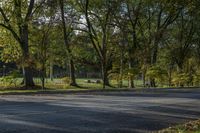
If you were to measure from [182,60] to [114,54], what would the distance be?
44.3 ft

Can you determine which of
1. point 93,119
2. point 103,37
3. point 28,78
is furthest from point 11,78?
point 93,119

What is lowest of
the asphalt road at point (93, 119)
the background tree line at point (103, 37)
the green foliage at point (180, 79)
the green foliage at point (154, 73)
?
the asphalt road at point (93, 119)

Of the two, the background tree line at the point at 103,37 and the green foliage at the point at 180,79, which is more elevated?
the background tree line at the point at 103,37

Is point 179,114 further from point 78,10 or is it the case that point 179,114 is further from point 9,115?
point 78,10

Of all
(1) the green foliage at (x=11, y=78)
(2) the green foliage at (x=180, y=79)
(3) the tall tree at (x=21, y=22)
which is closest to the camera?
(3) the tall tree at (x=21, y=22)

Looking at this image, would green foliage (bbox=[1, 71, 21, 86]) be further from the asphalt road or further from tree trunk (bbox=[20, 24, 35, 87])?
the asphalt road

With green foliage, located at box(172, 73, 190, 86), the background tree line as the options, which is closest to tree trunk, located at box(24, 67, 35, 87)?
the background tree line

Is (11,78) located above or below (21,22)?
below

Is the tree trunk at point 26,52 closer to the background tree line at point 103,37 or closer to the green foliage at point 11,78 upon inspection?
the background tree line at point 103,37

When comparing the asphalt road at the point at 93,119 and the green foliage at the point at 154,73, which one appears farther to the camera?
the green foliage at the point at 154,73

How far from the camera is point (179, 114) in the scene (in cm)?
1752

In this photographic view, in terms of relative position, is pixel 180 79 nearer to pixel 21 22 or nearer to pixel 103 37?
pixel 103 37

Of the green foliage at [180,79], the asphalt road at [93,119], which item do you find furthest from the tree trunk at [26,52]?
the green foliage at [180,79]

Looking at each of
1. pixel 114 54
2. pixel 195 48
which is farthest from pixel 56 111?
pixel 195 48
